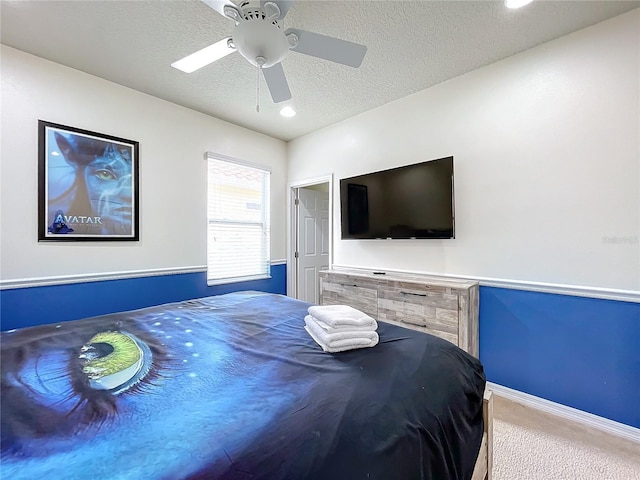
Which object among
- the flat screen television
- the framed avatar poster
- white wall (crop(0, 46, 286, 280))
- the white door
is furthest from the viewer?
the white door

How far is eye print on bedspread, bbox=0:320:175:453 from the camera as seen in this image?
744 mm

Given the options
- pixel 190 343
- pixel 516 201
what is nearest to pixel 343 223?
pixel 516 201

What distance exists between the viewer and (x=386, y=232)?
3051 millimetres

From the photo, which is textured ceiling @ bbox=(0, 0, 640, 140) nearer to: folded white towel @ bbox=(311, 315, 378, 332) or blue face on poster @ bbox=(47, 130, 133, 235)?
blue face on poster @ bbox=(47, 130, 133, 235)

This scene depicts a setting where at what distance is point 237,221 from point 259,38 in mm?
2551

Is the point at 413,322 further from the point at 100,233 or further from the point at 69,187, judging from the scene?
the point at 69,187

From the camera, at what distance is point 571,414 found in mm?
2049

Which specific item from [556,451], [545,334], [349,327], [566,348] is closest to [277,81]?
[349,327]

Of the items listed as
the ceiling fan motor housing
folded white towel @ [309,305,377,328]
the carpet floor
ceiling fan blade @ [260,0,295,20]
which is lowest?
the carpet floor

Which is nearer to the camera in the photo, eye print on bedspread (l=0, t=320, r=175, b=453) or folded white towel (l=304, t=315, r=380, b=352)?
eye print on bedspread (l=0, t=320, r=175, b=453)

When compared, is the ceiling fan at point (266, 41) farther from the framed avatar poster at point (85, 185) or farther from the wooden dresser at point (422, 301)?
the wooden dresser at point (422, 301)

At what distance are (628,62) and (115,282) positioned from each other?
436cm

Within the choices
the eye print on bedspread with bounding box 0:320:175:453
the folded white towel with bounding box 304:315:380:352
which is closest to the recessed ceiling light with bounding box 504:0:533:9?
the folded white towel with bounding box 304:315:380:352

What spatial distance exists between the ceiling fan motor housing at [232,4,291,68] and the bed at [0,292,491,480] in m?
1.49
